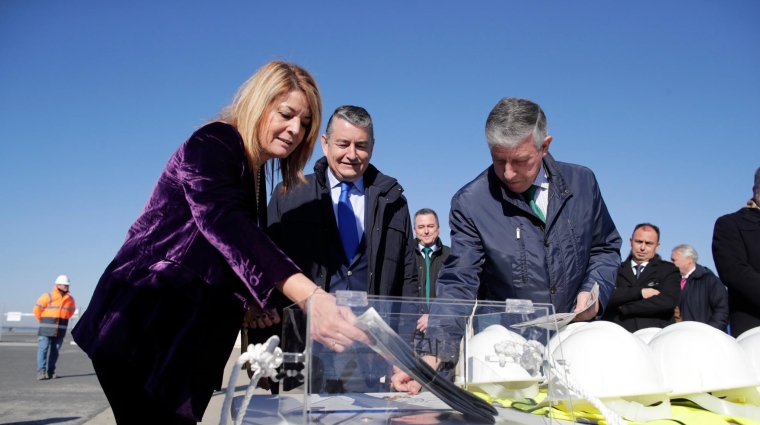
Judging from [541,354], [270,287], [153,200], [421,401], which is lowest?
[421,401]

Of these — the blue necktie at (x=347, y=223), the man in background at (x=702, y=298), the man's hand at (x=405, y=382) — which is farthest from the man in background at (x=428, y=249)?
the man's hand at (x=405, y=382)

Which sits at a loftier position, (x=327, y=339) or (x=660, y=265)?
(x=660, y=265)

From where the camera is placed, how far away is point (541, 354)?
4.97ft

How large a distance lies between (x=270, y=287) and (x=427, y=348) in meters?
0.40

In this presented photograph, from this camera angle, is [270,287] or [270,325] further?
[270,325]

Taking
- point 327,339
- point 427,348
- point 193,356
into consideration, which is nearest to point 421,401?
point 427,348

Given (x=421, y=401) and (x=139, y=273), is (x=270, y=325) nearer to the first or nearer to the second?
(x=139, y=273)

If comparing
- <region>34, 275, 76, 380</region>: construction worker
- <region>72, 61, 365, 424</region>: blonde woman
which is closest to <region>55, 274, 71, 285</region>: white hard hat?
<region>34, 275, 76, 380</region>: construction worker

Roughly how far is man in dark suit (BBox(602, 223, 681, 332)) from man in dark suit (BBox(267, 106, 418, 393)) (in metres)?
2.27

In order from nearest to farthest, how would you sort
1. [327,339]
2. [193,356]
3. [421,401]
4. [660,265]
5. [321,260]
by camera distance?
[327,339], [421,401], [193,356], [321,260], [660,265]

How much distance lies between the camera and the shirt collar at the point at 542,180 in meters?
2.77

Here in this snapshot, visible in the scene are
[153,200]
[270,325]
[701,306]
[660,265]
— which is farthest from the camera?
[701,306]

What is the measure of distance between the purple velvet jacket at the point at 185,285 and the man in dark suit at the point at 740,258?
8.90 feet

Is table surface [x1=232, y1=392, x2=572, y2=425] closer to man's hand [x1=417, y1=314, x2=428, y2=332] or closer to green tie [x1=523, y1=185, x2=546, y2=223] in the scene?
man's hand [x1=417, y1=314, x2=428, y2=332]
